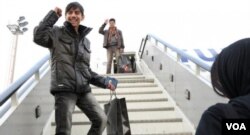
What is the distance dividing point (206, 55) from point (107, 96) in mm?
8122

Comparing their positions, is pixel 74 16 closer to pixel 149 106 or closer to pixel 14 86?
pixel 14 86

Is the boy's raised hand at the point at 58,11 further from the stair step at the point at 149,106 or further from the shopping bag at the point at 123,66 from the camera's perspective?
the shopping bag at the point at 123,66

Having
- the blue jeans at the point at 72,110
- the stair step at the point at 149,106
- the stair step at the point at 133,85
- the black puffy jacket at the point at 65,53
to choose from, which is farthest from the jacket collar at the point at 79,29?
the stair step at the point at 133,85

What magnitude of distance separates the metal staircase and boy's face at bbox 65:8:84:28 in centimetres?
158

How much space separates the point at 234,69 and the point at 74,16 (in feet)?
7.21

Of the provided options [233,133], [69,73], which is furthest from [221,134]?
[69,73]

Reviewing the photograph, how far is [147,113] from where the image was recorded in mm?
4633

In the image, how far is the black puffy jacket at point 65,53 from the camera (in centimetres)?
291

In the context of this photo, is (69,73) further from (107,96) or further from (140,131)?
(107,96)

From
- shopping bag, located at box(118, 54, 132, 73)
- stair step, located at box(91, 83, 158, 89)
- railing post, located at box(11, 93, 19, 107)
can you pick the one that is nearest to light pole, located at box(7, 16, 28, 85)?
shopping bag, located at box(118, 54, 132, 73)

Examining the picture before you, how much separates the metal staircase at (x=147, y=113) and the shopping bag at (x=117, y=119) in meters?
0.93

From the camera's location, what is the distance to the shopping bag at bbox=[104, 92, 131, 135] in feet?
10.0

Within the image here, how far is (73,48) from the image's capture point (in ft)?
10.0

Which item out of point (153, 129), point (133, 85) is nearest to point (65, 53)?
point (153, 129)
